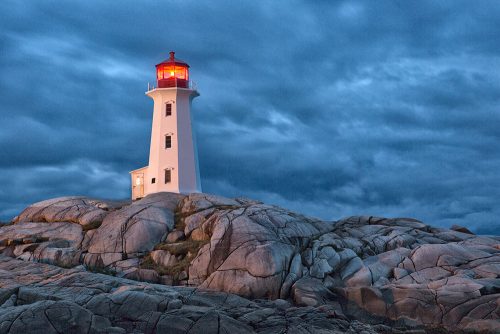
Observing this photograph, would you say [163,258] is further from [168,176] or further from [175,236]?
[168,176]

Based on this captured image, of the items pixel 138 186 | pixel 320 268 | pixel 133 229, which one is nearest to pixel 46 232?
pixel 133 229

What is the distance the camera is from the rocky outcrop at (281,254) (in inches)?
1150

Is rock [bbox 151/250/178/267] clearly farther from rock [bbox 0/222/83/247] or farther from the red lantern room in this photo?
the red lantern room

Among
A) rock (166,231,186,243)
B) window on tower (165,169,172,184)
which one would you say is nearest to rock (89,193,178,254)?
rock (166,231,186,243)

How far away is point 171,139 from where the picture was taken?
53.0 m

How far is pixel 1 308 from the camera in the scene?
26062 millimetres

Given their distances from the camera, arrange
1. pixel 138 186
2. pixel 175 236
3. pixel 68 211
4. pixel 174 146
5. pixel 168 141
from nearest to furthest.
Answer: pixel 175 236 → pixel 68 211 → pixel 174 146 → pixel 168 141 → pixel 138 186

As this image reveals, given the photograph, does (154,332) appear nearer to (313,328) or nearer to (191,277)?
(313,328)

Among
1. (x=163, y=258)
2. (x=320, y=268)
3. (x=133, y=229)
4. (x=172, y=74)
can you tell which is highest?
(x=172, y=74)

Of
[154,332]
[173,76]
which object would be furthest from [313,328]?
[173,76]

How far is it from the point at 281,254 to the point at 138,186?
24.5 metres

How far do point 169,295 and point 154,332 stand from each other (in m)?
3.37

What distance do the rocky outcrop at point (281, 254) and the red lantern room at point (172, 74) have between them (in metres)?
12.6

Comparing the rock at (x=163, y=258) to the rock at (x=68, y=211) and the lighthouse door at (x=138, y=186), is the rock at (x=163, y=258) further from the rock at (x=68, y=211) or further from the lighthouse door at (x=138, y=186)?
the lighthouse door at (x=138, y=186)
